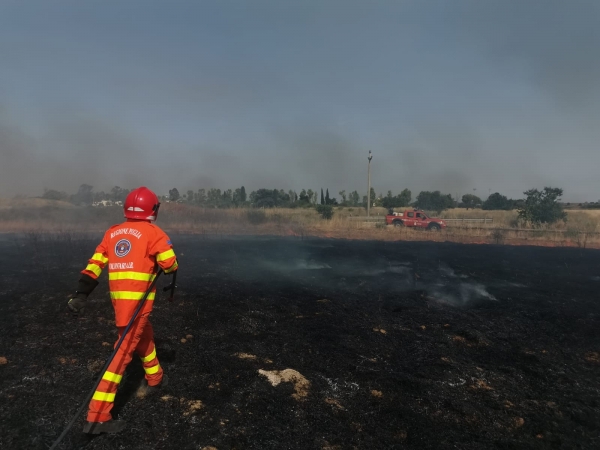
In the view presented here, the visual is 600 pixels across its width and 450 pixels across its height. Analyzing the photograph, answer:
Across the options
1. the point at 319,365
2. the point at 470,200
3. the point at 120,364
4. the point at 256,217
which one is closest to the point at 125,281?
the point at 120,364

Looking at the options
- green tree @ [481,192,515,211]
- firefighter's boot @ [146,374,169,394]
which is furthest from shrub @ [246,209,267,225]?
green tree @ [481,192,515,211]

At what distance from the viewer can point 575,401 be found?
150 inches

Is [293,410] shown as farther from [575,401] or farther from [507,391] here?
[575,401]

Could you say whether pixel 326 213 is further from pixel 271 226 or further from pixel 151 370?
pixel 151 370

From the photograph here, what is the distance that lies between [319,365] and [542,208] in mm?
26704

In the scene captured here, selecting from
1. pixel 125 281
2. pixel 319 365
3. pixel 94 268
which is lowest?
pixel 319 365

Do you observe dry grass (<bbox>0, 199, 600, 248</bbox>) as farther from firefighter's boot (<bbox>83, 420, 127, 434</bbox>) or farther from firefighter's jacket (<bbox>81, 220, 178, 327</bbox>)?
firefighter's boot (<bbox>83, 420, 127, 434</bbox>)

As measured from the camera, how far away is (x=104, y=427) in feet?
9.54

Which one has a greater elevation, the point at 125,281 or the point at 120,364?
the point at 125,281

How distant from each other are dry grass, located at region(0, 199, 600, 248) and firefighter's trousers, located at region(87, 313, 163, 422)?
58.7 feet

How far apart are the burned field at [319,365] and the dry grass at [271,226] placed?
1283 centimetres

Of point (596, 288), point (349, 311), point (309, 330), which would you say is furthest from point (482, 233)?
point (309, 330)

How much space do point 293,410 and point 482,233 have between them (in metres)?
22.0

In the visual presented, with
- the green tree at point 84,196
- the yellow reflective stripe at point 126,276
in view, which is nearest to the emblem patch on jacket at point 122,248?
the yellow reflective stripe at point 126,276
